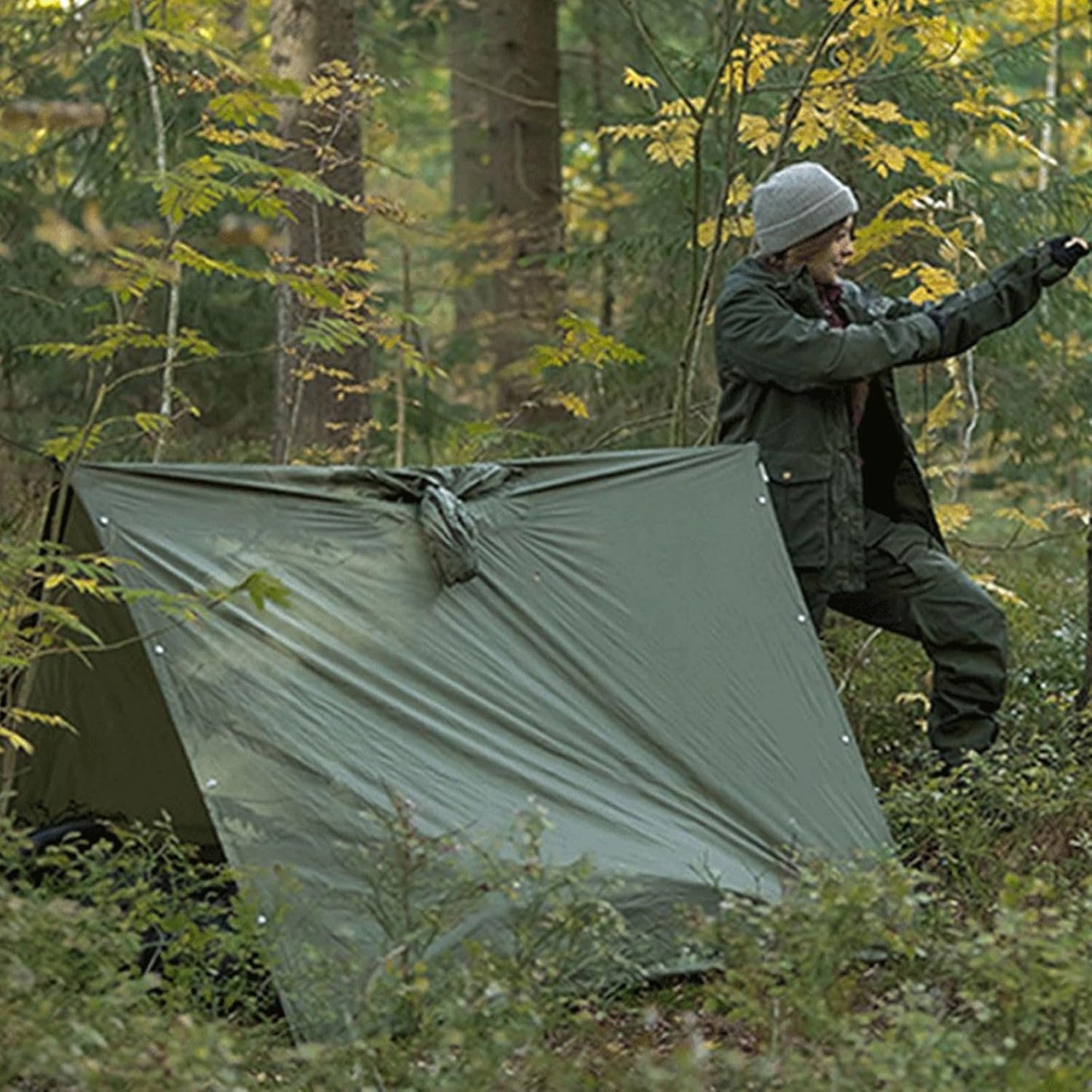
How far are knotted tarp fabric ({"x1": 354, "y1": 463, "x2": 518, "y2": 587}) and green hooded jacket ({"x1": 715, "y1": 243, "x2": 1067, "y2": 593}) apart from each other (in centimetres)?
94

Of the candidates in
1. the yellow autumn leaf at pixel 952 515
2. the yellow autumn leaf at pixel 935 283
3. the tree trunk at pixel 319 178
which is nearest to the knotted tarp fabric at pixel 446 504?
the yellow autumn leaf at pixel 935 283

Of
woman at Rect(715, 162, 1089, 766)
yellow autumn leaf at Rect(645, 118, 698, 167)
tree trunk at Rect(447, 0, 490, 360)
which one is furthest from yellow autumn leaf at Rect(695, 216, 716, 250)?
tree trunk at Rect(447, 0, 490, 360)

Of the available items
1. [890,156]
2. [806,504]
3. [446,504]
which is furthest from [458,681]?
[890,156]

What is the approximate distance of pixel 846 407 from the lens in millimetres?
5926

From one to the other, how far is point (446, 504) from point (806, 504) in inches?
47.0

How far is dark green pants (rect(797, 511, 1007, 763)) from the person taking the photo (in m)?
5.90

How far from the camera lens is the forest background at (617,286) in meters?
4.78

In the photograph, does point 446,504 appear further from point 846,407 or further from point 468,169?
point 468,169

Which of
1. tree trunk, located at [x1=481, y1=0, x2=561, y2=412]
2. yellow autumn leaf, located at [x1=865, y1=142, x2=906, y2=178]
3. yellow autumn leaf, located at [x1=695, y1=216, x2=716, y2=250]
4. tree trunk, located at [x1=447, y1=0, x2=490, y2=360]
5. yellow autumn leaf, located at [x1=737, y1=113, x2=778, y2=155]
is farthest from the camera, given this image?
tree trunk, located at [x1=447, y1=0, x2=490, y2=360]

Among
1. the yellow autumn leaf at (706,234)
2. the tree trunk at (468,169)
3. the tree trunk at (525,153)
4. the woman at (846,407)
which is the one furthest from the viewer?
the tree trunk at (468,169)

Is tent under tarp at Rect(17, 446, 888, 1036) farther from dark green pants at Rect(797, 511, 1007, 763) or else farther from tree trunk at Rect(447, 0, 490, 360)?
tree trunk at Rect(447, 0, 490, 360)

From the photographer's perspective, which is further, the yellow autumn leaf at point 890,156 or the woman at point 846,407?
the yellow autumn leaf at point 890,156

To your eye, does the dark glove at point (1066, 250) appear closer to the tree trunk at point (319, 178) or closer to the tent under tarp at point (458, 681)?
the tent under tarp at point (458, 681)

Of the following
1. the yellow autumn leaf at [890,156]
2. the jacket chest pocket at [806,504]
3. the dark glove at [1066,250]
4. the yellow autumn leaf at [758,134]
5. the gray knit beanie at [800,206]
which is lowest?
the jacket chest pocket at [806,504]
